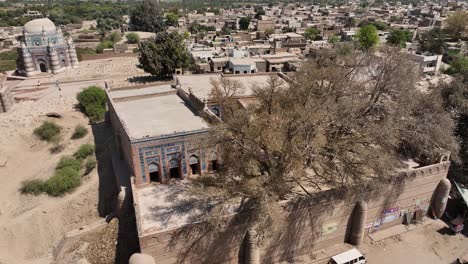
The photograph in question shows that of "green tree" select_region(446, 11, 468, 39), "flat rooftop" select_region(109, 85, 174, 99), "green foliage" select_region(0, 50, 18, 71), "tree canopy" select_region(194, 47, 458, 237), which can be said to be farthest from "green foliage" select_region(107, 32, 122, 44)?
"green tree" select_region(446, 11, 468, 39)

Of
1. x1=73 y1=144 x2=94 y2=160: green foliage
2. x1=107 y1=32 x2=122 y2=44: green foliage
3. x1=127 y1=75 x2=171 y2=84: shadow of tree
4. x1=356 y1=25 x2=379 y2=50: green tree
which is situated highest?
x1=356 y1=25 x2=379 y2=50: green tree

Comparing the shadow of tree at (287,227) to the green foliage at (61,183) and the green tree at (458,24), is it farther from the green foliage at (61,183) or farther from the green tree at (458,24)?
the green tree at (458,24)

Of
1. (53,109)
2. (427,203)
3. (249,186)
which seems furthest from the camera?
(53,109)

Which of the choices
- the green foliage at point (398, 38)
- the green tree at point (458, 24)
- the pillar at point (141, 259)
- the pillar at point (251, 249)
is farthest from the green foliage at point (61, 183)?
the green tree at point (458, 24)

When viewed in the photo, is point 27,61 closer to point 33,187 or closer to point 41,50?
point 41,50

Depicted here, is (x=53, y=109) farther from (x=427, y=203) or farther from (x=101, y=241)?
(x=427, y=203)

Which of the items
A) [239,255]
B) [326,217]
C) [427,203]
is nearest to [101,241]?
[239,255]

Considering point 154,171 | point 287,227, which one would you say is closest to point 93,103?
point 154,171

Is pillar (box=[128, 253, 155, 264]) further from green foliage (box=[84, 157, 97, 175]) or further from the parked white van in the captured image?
green foliage (box=[84, 157, 97, 175])
